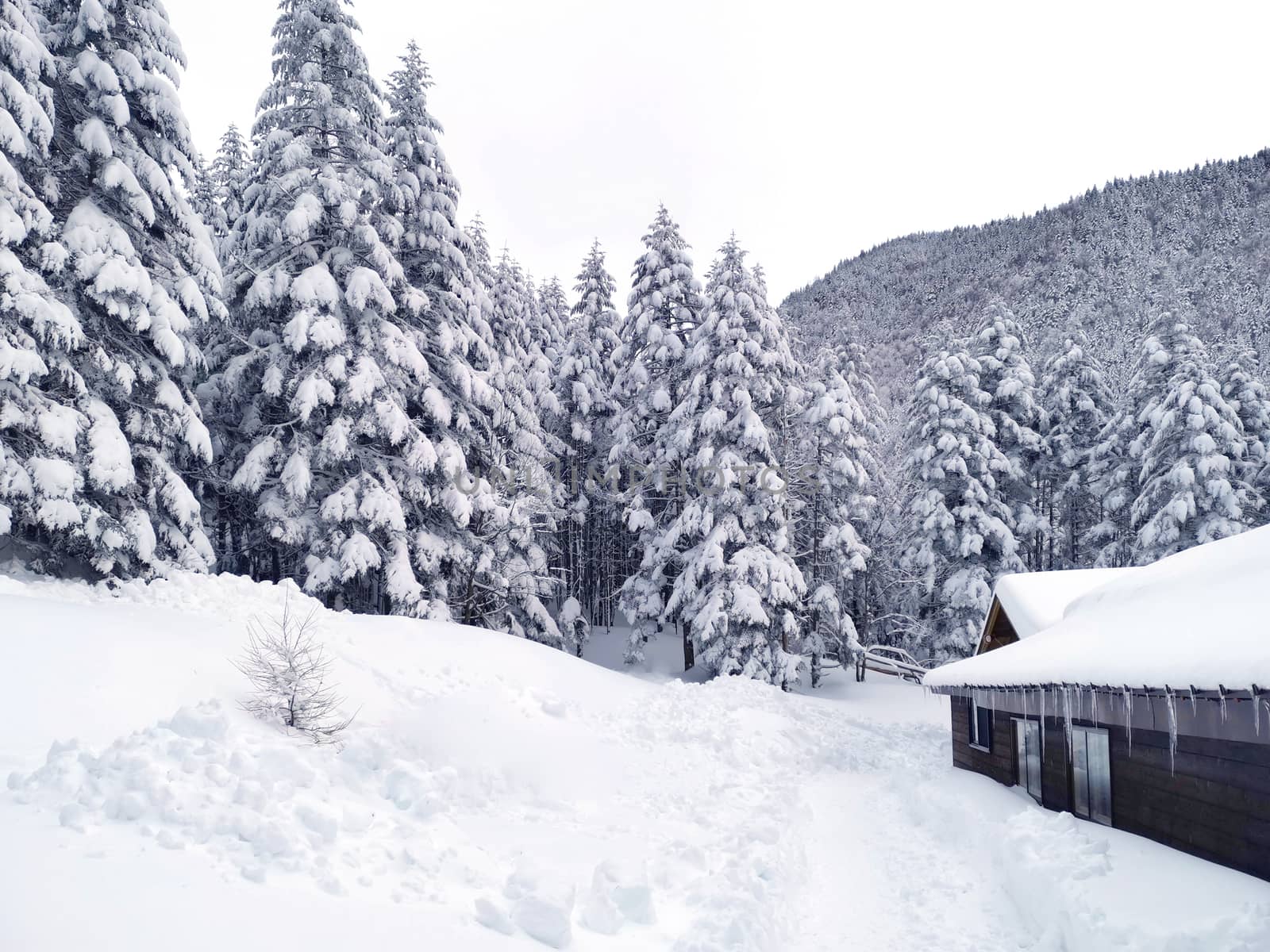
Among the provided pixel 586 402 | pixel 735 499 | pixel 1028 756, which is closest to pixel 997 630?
pixel 1028 756

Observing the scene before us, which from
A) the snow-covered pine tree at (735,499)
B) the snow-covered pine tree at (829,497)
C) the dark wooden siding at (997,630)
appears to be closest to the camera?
the dark wooden siding at (997,630)

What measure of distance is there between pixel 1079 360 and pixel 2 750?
3795cm

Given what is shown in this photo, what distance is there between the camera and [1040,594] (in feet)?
54.8

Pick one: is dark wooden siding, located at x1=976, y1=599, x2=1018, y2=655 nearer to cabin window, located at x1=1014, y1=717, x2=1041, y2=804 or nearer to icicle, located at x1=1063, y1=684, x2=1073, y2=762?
cabin window, located at x1=1014, y1=717, x2=1041, y2=804

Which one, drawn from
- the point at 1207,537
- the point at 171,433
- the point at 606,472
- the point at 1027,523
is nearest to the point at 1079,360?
the point at 1027,523

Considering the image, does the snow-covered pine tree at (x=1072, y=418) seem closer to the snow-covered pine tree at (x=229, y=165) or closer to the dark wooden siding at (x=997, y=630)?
the dark wooden siding at (x=997, y=630)

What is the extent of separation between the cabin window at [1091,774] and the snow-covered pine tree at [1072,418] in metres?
24.9

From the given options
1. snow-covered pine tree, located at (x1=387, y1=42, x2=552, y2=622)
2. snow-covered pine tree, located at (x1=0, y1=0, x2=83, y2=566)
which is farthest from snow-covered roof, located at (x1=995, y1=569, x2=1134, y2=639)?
snow-covered pine tree, located at (x1=0, y1=0, x2=83, y2=566)

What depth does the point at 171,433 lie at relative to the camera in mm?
14352

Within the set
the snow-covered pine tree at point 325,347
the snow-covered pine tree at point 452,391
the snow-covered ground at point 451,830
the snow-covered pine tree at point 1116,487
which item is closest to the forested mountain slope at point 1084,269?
the snow-covered pine tree at point 1116,487

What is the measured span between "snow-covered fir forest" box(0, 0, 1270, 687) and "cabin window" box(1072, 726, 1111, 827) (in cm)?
1171

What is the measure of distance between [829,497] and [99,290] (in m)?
22.9

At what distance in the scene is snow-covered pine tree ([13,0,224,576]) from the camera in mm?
12000

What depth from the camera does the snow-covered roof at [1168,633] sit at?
623 centimetres
